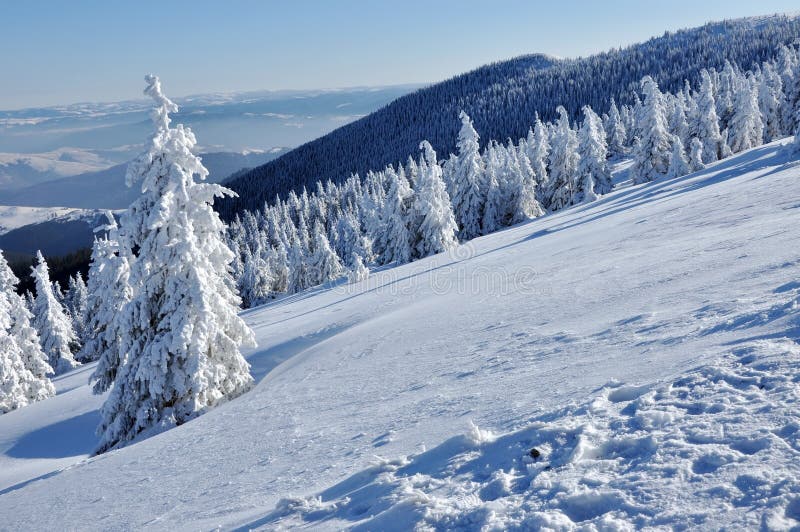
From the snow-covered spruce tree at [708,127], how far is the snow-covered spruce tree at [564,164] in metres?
13.4

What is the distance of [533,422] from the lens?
4.52m

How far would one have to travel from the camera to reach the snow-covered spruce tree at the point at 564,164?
52.4 meters

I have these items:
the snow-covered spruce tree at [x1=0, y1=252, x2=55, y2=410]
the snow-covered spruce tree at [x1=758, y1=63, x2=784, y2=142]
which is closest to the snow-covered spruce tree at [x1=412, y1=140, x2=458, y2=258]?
the snow-covered spruce tree at [x1=0, y1=252, x2=55, y2=410]

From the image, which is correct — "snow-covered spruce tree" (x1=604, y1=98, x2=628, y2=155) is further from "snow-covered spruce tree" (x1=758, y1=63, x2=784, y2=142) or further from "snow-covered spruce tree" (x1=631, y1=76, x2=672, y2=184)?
"snow-covered spruce tree" (x1=631, y1=76, x2=672, y2=184)

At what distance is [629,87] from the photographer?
15550 cm

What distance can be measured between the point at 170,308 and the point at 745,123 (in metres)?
64.1

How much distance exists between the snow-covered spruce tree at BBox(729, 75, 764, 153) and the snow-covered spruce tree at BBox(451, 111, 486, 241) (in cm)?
3135

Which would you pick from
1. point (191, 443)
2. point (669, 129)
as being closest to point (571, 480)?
point (191, 443)

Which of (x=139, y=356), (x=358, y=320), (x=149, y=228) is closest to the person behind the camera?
(x=149, y=228)

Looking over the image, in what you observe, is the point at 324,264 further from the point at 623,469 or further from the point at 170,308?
the point at 623,469

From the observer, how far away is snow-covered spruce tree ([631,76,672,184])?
158 feet

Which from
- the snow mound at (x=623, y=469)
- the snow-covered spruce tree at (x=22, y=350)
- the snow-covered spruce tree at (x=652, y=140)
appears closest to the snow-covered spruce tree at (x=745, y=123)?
the snow-covered spruce tree at (x=652, y=140)

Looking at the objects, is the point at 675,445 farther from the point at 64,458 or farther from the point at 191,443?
the point at 64,458

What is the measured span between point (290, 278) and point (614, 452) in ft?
213
